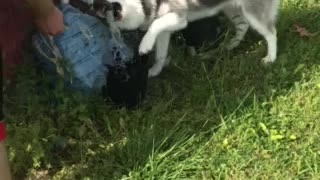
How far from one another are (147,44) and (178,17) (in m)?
0.31

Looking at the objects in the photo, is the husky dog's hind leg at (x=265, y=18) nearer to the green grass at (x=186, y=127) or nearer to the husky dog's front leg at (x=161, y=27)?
the green grass at (x=186, y=127)

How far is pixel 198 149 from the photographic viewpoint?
310 centimetres

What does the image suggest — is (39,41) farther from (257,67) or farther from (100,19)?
(257,67)

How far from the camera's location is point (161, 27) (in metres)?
3.65

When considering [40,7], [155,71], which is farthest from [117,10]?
[40,7]

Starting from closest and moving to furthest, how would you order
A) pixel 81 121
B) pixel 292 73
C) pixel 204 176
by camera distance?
pixel 204 176, pixel 81 121, pixel 292 73

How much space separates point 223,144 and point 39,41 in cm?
118

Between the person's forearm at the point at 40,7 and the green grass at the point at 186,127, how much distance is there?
59cm

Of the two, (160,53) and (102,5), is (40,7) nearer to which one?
(102,5)

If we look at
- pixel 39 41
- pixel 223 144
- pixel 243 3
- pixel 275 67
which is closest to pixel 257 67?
pixel 275 67

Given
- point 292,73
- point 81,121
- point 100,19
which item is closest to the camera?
point 81,121

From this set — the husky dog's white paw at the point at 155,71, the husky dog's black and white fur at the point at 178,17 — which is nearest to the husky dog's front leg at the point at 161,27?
the husky dog's black and white fur at the point at 178,17

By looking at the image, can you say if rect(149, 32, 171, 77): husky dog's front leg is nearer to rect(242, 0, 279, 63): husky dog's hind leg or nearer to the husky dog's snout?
the husky dog's snout

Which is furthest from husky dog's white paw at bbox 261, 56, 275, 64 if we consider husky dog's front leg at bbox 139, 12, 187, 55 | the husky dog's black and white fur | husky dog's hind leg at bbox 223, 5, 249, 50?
husky dog's front leg at bbox 139, 12, 187, 55
